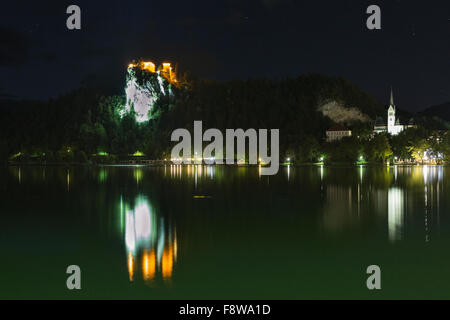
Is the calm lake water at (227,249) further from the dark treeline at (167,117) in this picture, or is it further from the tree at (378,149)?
the dark treeline at (167,117)

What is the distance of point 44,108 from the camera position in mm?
147750

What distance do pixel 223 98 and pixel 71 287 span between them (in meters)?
131

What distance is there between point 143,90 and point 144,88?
0.68 m

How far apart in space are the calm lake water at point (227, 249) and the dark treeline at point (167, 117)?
8152 cm

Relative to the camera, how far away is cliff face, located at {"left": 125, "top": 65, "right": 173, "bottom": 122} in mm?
124750

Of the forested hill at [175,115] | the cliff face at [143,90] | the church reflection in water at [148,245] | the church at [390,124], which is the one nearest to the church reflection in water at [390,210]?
the church reflection in water at [148,245]

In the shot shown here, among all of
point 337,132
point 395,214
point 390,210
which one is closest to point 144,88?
point 337,132

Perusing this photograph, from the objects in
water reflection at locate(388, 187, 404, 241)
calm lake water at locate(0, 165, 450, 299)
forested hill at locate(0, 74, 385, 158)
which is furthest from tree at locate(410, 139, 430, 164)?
calm lake water at locate(0, 165, 450, 299)

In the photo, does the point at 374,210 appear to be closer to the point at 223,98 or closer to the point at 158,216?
the point at 158,216

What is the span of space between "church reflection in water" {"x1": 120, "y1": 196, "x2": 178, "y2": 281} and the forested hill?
292 feet

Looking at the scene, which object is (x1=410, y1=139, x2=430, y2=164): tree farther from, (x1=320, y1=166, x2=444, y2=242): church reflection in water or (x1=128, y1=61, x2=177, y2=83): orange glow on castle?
(x1=128, y1=61, x2=177, y2=83): orange glow on castle

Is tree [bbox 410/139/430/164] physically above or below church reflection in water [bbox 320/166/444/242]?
above

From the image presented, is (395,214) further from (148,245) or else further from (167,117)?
(167,117)

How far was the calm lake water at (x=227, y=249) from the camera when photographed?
765 centimetres
